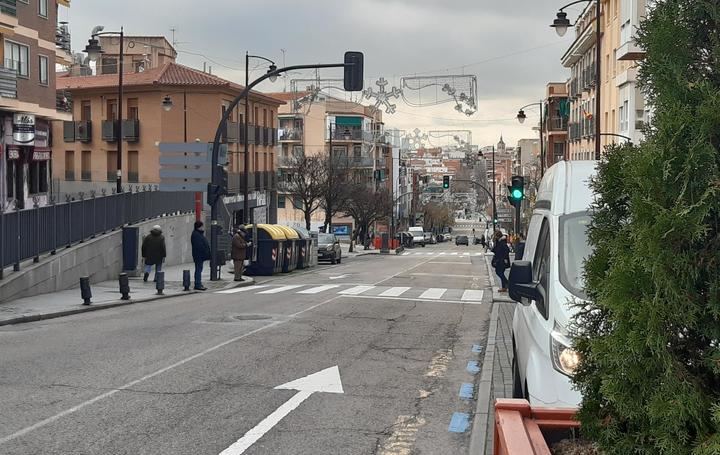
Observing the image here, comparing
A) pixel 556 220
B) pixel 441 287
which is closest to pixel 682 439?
pixel 556 220

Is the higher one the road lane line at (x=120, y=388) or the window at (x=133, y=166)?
the window at (x=133, y=166)

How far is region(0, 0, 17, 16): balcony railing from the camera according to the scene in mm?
31578

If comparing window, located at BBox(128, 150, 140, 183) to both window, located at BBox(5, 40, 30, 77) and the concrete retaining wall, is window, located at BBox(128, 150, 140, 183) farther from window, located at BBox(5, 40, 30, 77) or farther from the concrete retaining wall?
the concrete retaining wall

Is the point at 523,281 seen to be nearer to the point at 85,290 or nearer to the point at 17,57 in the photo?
the point at 85,290

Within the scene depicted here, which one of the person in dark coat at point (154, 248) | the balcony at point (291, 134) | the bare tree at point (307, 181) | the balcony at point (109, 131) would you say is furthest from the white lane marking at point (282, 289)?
the balcony at point (291, 134)

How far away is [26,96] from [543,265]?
103 ft

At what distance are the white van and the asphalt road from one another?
4.34 ft

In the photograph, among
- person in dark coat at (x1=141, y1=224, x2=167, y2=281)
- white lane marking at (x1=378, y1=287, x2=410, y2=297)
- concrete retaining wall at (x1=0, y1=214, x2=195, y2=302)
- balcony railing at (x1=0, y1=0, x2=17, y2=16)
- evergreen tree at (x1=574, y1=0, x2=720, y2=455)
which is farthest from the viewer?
balcony railing at (x1=0, y1=0, x2=17, y2=16)

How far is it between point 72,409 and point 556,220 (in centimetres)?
494

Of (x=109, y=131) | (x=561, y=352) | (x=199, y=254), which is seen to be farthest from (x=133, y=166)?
(x=561, y=352)

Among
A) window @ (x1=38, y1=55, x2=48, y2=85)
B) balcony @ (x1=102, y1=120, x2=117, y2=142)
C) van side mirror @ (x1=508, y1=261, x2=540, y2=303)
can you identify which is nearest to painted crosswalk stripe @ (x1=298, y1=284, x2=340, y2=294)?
van side mirror @ (x1=508, y1=261, x2=540, y2=303)

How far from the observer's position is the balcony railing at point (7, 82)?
3020 cm

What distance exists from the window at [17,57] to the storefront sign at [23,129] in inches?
68.9

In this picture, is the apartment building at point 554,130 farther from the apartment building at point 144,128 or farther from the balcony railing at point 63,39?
the balcony railing at point 63,39
